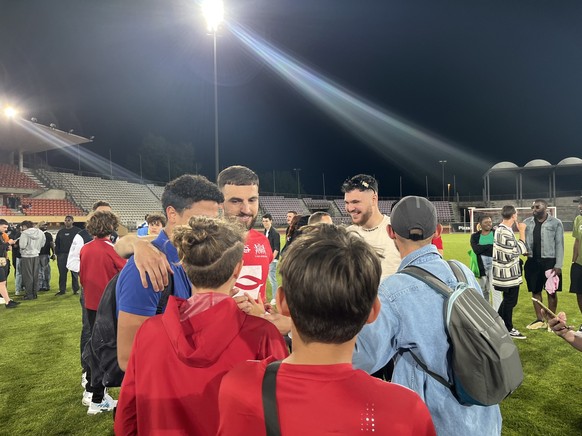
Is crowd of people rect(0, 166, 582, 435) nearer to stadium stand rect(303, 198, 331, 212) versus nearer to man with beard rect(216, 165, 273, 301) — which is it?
man with beard rect(216, 165, 273, 301)

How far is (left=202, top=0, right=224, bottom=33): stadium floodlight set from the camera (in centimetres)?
1355

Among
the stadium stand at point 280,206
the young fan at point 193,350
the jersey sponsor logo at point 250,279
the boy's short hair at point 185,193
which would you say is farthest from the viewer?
the stadium stand at point 280,206

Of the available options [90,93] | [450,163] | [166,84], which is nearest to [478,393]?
[90,93]

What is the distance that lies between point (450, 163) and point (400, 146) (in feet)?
53.5

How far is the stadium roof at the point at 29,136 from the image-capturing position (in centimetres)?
3366

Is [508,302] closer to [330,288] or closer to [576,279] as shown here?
[576,279]

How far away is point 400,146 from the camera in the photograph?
103m

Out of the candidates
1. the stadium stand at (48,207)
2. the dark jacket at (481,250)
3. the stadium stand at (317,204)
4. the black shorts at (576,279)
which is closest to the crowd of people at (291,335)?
the black shorts at (576,279)

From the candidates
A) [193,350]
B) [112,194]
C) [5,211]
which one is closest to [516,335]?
[193,350]

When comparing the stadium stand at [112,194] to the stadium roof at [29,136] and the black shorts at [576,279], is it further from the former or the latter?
the black shorts at [576,279]

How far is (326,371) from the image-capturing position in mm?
1090

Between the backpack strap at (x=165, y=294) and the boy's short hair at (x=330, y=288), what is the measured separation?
1.16 m

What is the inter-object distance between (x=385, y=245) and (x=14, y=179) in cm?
4340

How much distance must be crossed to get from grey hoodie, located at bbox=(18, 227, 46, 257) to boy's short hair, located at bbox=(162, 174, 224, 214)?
A: 10650 mm
